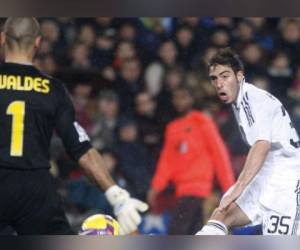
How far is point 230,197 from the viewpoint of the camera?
527cm

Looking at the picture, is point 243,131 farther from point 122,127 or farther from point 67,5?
point 67,5

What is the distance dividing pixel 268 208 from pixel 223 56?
A: 104cm

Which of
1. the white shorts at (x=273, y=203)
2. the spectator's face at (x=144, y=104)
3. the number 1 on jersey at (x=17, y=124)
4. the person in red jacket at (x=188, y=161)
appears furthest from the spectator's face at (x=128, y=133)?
the number 1 on jersey at (x=17, y=124)

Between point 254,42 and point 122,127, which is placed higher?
point 254,42

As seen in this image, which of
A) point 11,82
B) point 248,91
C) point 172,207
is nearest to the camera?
point 11,82

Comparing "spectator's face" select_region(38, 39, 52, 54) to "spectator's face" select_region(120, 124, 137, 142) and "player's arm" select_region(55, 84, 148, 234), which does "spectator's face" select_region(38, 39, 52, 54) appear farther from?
"spectator's face" select_region(120, 124, 137, 142)

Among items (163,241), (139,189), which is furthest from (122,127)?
(163,241)

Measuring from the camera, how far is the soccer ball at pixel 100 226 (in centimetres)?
507

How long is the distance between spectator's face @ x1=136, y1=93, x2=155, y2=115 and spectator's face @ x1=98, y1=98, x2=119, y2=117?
151mm

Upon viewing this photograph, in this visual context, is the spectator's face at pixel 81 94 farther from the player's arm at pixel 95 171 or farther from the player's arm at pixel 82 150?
the player's arm at pixel 95 171

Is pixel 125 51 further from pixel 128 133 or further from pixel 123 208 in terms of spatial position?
pixel 123 208

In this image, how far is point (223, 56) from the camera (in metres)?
5.44

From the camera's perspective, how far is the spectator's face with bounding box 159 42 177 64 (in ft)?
18.5

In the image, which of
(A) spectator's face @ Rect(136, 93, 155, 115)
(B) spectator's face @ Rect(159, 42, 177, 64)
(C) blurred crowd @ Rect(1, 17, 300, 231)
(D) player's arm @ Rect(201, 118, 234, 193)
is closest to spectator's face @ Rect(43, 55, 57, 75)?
(C) blurred crowd @ Rect(1, 17, 300, 231)
